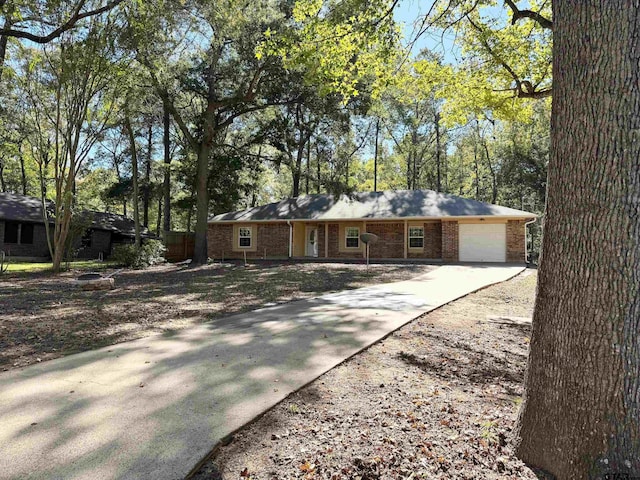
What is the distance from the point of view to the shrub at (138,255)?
1756cm

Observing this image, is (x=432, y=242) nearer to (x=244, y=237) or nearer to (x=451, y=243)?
(x=451, y=243)

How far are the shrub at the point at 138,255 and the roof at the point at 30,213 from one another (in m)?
2.53

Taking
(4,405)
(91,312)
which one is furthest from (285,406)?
(91,312)

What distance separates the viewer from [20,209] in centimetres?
2280

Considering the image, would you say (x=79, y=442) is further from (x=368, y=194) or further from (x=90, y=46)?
(x=368, y=194)

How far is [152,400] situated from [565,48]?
11.8ft

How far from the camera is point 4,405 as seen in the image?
304 cm

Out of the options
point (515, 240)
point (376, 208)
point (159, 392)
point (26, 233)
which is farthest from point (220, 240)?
point (159, 392)

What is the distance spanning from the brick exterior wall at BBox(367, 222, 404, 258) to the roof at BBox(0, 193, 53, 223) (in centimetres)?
1840

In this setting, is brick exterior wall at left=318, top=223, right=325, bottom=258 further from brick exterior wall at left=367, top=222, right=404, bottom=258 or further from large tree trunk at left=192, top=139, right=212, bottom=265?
large tree trunk at left=192, top=139, right=212, bottom=265

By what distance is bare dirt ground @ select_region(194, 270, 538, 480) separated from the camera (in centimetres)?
221

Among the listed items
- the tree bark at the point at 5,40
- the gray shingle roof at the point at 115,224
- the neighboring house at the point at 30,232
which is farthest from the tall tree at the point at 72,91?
the gray shingle roof at the point at 115,224

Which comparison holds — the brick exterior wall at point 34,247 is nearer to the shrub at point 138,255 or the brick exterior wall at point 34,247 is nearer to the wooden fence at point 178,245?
the wooden fence at point 178,245

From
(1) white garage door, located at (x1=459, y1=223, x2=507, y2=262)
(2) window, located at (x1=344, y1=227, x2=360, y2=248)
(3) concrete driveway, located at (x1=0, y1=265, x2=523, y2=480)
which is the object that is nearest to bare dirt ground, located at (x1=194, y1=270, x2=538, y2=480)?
(3) concrete driveway, located at (x1=0, y1=265, x2=523, y2=480)
